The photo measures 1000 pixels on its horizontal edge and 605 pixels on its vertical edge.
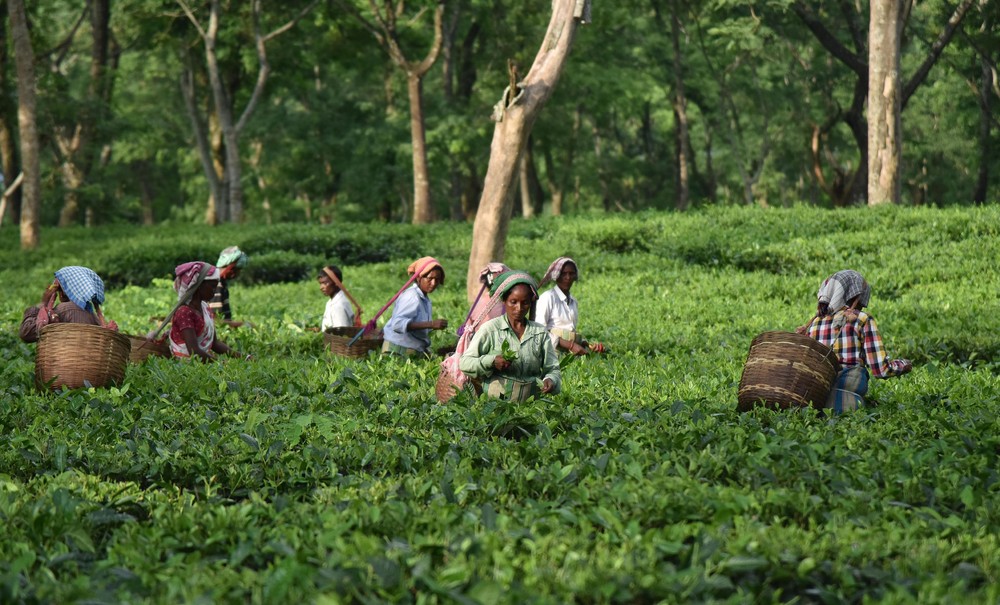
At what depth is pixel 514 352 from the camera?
7113 millimetres

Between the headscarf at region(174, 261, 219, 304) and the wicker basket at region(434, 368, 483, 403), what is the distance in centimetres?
255

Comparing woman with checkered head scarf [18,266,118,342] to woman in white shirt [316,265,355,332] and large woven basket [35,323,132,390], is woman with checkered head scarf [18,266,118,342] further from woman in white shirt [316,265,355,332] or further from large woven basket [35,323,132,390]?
woman in white shirt [316,265,355,332]

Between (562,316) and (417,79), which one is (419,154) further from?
(562,316)

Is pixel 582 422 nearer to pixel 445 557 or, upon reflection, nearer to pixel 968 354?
pixel 445 557

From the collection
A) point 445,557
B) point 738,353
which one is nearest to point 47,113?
point 738,353

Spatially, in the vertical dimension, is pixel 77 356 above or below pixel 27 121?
below

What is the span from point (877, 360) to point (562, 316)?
133 inches

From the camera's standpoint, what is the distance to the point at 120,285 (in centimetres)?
2047

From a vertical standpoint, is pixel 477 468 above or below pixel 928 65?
below

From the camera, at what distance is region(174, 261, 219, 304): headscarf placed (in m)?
9.42

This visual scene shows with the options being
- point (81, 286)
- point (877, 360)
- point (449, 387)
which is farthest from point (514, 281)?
point (81, 286)

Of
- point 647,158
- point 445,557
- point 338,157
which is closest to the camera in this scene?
point 445,557

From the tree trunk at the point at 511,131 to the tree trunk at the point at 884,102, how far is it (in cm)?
819

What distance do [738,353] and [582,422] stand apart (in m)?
4.04
